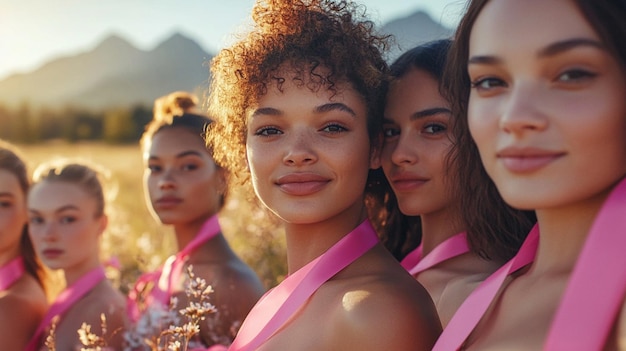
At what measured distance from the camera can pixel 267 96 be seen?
307 cm

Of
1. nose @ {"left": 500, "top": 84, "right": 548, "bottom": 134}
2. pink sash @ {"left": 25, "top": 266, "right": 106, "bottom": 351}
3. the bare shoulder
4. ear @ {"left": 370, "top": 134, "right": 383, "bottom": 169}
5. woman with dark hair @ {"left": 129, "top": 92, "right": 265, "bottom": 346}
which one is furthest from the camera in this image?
pink sash @ {"left": 25, "top": 266, "right": 106, "bottom": 351}

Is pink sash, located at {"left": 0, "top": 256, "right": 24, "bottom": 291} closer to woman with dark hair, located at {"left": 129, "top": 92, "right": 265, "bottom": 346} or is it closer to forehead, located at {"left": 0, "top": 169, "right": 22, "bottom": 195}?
forehead, located at {"left": 0, "top": 169, "right": 22, "bottom": 195}

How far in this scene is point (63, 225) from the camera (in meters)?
5.17

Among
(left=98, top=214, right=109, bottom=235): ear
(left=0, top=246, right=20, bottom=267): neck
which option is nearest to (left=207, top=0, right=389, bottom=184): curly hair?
(left=98, top=214, right=109, bottom=235): ear

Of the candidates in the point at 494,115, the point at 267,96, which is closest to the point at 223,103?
the point at 267,96

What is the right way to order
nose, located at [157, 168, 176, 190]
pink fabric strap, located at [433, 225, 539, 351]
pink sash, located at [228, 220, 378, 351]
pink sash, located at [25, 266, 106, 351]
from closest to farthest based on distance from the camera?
pink fabric strap, located at [433, 225, 539, 351], pink sash, located at [228, 220, 378, 351], pink sash, located at [25, 266, 106, 351], nose, located at [157, 168, 176, 190]

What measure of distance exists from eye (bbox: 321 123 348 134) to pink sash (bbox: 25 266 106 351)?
2708 mm

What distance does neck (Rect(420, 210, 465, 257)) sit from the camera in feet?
12.1

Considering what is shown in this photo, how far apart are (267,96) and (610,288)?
60.4 inches

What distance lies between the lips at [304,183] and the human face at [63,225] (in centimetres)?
264

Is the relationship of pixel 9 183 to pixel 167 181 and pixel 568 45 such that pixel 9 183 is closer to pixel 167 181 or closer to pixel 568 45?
pixel 167 181

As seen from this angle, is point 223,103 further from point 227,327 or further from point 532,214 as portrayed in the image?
point 227,327

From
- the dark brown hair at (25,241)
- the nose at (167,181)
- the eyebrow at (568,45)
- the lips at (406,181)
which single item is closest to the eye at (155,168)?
the nose at (167,181)

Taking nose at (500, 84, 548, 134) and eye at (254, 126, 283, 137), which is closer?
nose at (500, 84, 548, 134)
